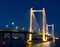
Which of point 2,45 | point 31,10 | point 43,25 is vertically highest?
point 31,10

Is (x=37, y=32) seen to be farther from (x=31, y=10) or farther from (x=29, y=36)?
(x=31, y=10)

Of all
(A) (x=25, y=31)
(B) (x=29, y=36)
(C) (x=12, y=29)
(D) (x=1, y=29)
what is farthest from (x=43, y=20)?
(D) (x=1, y=29)

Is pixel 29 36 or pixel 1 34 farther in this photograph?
pixel 29 36

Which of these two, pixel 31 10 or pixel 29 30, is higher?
pixel 31 10

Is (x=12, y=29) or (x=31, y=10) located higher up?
(x=31, y=10)

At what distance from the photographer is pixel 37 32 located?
240 feet

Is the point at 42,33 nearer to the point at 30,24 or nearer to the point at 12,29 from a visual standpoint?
the point at 30,24

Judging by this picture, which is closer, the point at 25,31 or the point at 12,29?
the point at 12,29

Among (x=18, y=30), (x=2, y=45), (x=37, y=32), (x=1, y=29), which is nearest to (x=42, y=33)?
(x=37, y=32)

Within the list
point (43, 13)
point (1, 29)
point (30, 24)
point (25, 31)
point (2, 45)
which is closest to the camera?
point (2, 45)

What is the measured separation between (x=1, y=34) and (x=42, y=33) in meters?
17.5

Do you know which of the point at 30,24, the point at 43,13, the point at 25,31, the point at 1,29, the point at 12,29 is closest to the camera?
the point at 1,29

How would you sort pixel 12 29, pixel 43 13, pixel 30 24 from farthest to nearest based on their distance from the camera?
pixel 43 13 → pixel 30 24 → pixel 12 29

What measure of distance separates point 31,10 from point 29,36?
8737mm
